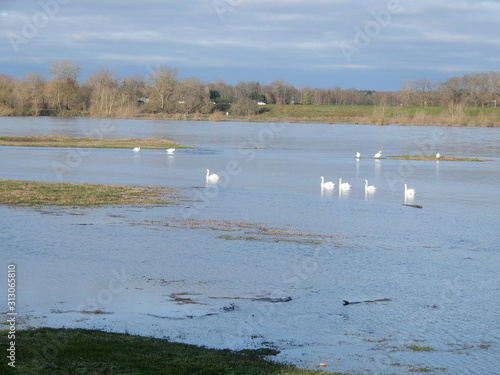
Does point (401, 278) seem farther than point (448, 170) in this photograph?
No

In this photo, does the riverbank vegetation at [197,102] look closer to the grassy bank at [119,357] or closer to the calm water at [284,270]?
the calm water at [284,270]

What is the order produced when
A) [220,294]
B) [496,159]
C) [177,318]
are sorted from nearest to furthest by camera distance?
[177,318]
[220,294]
[496,159]

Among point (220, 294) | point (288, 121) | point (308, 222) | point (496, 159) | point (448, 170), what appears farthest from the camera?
point (288, 121)

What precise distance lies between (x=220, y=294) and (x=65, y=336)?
4.28m

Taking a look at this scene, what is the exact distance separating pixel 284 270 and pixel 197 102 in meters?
108

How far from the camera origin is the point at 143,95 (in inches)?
5423

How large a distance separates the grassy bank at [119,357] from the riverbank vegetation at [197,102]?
317ft

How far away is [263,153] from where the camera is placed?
5153 centimetres

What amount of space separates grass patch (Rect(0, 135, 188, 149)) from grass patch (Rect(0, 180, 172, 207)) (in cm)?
2487

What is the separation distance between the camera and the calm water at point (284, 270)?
10.9 m

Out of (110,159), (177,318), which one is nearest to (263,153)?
(110,159)

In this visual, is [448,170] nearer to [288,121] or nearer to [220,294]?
[220,294]

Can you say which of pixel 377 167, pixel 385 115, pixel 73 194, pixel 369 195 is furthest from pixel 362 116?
pixel 73 194

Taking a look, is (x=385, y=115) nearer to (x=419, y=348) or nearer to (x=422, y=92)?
(x=422, y=92)
